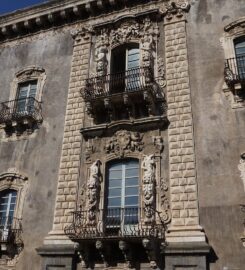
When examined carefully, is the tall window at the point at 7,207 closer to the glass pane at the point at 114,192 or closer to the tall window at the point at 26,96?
the tall window at the point at 26,96

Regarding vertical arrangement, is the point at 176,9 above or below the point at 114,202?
above

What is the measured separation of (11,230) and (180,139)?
20.8ft

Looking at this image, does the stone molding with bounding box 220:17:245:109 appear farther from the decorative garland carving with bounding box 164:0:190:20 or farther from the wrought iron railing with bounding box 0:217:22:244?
the wrought iron railing with bounding box 0:217:22:244

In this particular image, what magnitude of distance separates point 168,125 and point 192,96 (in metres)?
1.30

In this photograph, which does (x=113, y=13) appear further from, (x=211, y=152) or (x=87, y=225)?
(x=87, y=225)

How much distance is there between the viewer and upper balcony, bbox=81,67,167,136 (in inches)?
511

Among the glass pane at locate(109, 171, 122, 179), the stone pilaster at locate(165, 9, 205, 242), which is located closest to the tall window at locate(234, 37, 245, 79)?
the stone pilaster at locate(165, 9, 205, 242)

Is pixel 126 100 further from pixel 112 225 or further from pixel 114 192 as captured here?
pixel 112 225

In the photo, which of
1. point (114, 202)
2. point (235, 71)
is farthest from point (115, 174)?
point (235, 71)

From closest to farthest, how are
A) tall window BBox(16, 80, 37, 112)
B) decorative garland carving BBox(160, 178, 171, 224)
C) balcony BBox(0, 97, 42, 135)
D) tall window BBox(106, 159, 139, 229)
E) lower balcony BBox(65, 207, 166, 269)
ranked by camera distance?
lower balcony BBox(65, 207, 166, 269) → decorative garland carving BBox(160, 178, 171, 224) → tall window BBox(106, 159, 139, 229) → balcony BBox(0, 97, 42, 135) → tall window BBox(16, 80, 37, 112)

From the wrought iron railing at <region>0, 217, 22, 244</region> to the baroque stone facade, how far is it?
4 centimetres

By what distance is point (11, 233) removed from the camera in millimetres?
12828

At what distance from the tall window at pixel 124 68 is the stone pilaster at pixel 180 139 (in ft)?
4.11

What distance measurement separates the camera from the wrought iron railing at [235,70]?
12330 mm
